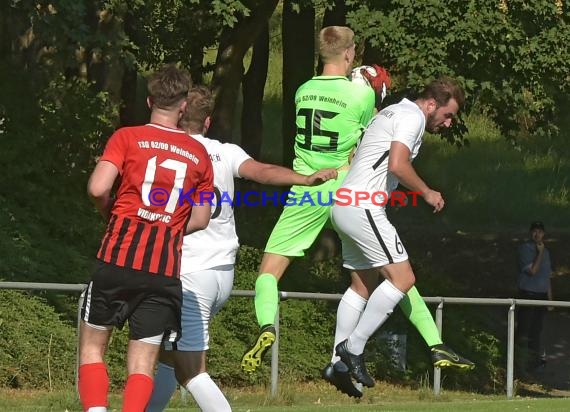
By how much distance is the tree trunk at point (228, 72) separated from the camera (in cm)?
2427

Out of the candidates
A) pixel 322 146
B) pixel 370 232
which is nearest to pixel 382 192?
pixel 370 232

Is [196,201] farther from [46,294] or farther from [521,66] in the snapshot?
[521,66]

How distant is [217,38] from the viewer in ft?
93.2

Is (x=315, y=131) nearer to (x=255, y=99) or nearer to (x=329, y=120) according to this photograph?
(x=329, y=120)

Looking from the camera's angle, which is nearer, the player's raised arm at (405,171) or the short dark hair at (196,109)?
the short dark hair at (196,109)

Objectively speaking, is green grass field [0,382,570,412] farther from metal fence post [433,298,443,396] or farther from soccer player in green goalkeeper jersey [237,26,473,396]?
soccer player in green goalkeeper jersey [237,26,473,396]

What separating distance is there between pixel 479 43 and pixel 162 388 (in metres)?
13.4

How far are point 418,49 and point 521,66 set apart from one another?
1.73 m

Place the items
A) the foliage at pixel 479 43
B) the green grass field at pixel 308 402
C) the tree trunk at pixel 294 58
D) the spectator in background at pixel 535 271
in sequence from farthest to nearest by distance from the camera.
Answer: the tree trunk at pixel 294 58
the spectator in background at pixel 535 271
the foliage at pixel 479 43
the green grass field at pixel 308 402

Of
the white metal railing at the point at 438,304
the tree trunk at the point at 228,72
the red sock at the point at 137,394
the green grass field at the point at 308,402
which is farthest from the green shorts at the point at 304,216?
the tree trunk at the point at 228,72

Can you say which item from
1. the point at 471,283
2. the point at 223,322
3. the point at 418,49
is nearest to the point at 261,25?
the point at 418,49

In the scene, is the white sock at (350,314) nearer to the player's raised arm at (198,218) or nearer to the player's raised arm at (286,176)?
the player's raised arm at (286,176)

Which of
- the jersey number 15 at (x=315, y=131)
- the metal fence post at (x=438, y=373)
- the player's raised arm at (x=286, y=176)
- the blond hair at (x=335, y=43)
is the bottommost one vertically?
the metal fence post at (x=438, y=373)

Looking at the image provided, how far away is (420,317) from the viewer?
10789 mm
